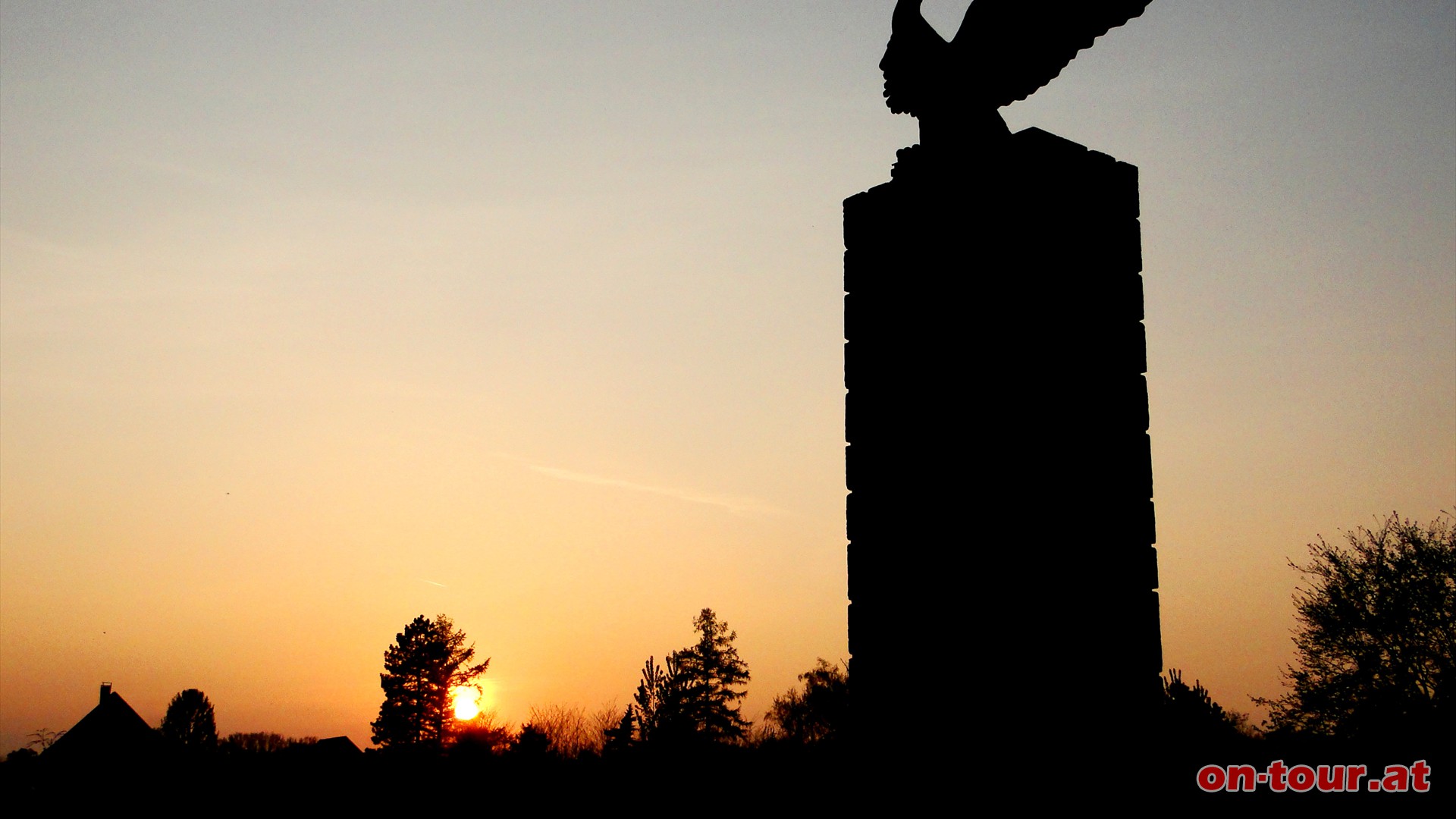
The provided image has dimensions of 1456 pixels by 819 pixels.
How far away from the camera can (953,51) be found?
4.23 m

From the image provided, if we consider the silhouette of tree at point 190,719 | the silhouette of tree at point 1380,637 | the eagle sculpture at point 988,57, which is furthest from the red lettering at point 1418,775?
the silhouette of tree at point 190,719

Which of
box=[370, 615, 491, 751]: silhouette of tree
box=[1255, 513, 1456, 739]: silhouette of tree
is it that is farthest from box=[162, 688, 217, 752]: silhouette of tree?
box=[1255, 513, 1456, 739]: silhouette of tree

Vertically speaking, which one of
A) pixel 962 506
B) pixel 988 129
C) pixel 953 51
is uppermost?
pixel 953 51

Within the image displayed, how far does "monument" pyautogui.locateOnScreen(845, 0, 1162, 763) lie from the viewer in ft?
11.2

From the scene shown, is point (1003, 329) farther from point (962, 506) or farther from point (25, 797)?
point (25, 797)

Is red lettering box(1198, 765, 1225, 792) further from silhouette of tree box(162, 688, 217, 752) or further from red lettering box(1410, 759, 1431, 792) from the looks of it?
silhouette of tree box(162, 688, 217, 752)

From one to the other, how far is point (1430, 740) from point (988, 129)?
10986 millimetres

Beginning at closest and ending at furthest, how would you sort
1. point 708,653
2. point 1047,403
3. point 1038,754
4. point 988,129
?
point 1038,754
point 1047,403
point 988,129
point 708,653

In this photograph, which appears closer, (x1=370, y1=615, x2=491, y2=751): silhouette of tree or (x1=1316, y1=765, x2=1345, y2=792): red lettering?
(x1=1316, y1=765, x2=1345, y2=792): red lettering

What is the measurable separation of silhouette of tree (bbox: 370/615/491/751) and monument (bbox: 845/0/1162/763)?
4899 cm

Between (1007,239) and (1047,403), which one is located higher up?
(1007,239)

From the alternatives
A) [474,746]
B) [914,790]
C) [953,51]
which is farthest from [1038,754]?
[474,746]

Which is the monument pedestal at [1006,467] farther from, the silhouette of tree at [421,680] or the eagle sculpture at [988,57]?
the silhouette of tree at [421,680]

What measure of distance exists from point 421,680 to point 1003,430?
169ft
